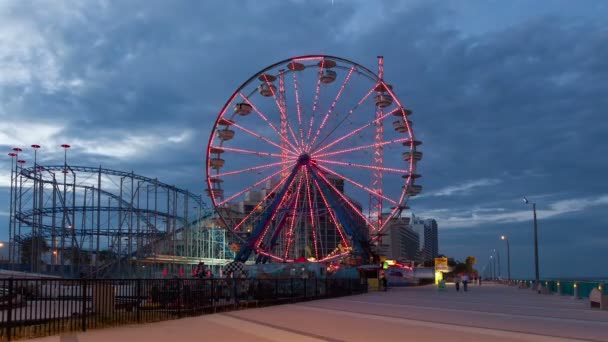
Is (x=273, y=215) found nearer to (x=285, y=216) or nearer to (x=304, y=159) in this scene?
(x=285, y=216)

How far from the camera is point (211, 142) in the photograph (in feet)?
147

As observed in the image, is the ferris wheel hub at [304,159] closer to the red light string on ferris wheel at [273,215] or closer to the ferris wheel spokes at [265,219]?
the ferris wheel spokes at [265,219]

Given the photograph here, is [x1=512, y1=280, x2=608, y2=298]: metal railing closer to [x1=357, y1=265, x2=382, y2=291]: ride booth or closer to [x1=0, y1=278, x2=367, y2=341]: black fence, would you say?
[x1=357, y1=265, x2=382, y2=291]: ride booth

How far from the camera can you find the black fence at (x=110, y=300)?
47.5 feet

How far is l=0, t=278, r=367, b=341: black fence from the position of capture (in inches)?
570

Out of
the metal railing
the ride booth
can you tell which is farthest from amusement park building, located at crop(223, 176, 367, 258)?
the metal railing

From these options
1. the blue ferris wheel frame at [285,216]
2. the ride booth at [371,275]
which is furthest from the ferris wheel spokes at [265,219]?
the ride booth at [371,275]

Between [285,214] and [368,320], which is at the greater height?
[285,214]

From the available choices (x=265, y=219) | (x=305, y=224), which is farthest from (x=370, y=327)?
(x=305, y=224)

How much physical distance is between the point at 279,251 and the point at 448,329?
65.1m

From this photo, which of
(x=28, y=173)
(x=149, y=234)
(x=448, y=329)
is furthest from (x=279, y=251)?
(x=448, y=329)

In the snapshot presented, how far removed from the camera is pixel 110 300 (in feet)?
55.2

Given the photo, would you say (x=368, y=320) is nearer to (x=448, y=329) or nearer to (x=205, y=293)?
(x=448, y=329)

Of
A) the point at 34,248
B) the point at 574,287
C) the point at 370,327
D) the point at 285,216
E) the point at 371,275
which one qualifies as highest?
the point at 285,216
